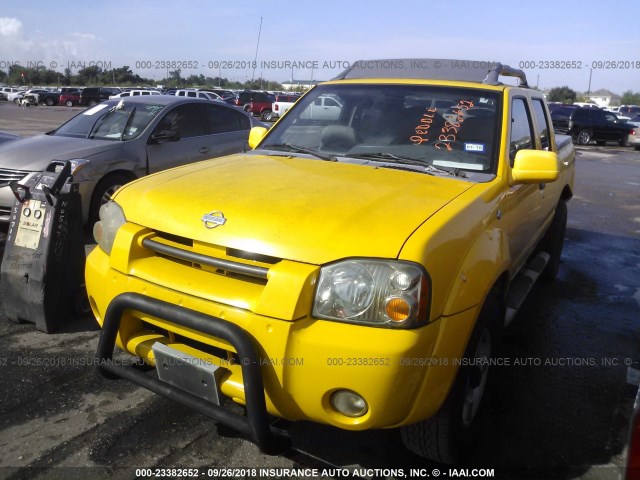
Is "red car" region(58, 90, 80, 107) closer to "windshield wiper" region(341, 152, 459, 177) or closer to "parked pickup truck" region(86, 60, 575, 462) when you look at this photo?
"parked pickup truck" region(86, 60, 575, 462)

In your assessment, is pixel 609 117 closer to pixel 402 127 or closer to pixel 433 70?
pixel 433 70

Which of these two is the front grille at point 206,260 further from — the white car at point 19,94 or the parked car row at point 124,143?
the white car at point 19,94

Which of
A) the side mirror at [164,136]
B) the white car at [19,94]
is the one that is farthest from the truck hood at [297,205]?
the white car at [19,94]

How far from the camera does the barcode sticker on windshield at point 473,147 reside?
3.16m

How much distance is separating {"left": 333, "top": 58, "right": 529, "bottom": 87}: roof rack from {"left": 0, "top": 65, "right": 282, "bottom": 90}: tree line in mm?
53872

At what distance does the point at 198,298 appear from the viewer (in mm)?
2254

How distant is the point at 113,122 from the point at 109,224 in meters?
4.70

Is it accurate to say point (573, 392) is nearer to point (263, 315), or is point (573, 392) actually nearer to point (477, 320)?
point (477, 320)

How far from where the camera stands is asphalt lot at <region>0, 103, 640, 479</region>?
263cm

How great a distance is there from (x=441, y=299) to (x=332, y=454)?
108cm

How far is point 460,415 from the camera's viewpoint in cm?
244

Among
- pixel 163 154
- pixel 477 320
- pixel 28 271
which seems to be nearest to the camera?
pixel 477 320

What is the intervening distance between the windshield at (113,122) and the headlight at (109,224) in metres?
4.20

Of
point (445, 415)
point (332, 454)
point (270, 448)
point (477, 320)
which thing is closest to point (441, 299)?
point (477, 320)
